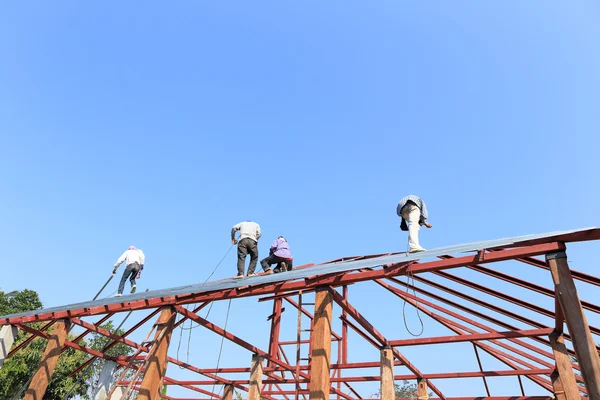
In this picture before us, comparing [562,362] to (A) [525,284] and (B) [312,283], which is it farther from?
(B) [312,283]

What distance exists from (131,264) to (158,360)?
13.3ft

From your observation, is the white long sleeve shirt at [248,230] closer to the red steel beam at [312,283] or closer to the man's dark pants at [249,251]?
the man's dark pants at [249,251]

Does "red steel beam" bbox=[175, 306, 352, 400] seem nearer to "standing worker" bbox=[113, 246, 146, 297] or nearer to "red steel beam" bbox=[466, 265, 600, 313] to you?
"standing worker" bbox=[113, 246, 146, 297]

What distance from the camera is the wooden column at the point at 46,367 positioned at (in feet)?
35.2

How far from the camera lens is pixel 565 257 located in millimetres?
6238

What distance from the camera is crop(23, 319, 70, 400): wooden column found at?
1073cm

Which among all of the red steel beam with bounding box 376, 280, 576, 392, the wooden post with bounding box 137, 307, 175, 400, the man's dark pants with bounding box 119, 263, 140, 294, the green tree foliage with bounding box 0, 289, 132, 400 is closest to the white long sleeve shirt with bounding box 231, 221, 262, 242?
the wooden post with bounding box 137, 307, 175, 400

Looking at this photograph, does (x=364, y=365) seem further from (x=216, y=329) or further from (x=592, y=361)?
(x=592, y=361)

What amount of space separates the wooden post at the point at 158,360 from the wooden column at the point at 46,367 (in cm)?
378

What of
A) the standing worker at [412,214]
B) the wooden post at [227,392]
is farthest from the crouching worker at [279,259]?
the wooden post at [227,392]

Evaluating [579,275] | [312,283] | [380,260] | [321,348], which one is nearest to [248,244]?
[312,283]

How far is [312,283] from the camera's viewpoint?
26.4 feet

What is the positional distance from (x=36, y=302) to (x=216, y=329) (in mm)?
34988

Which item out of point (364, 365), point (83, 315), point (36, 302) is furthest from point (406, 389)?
point (83, 315)
